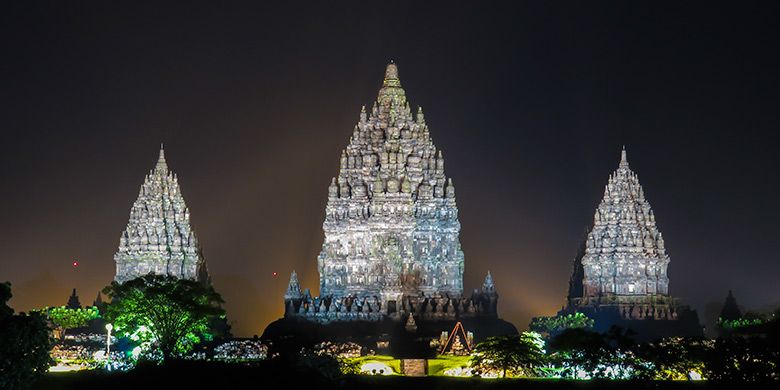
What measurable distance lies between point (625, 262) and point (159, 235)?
91.7 ft

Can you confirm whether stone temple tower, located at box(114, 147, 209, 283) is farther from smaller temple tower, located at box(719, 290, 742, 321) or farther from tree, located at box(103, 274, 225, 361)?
smaller temple tower, located at box(719, 290, 742, 321)

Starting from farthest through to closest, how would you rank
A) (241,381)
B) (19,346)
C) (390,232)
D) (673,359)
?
(390,232) → (673,359) → (241,381) → (19,346)

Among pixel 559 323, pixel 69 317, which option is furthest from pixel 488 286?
pixel 69 317

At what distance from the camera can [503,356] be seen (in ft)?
348

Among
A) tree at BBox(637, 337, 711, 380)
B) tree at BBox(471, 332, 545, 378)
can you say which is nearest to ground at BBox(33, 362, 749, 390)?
tree at BBox(637, 337, 711, 380)

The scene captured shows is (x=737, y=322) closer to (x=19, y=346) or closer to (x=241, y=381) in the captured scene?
(x=241, y=381)

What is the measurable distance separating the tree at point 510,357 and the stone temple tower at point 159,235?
42.1 metres

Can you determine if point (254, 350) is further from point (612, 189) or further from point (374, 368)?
point (612, 189)

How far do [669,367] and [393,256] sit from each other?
36.3m

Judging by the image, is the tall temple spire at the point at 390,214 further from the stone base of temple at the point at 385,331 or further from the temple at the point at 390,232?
the stone base of temple at the point at 385,331

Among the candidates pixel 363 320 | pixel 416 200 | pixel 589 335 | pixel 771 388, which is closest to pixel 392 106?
pixel 416 200

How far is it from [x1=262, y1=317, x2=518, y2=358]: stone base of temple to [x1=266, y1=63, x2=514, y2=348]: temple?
0.91 metres

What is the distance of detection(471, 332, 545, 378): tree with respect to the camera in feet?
347

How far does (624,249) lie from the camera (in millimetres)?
147500
